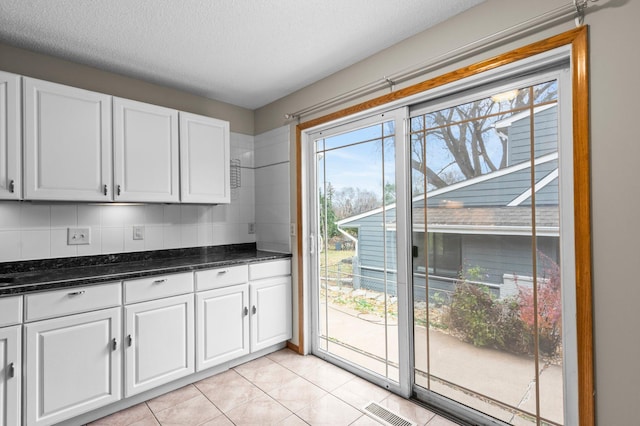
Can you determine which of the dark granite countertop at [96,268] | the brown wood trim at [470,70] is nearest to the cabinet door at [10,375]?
the dark granite countertop at [96,268]

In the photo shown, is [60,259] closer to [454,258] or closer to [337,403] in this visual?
[337,403]

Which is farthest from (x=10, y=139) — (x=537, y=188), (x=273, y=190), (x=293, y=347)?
(x=537, y=188)

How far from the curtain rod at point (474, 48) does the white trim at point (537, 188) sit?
2.25 feet

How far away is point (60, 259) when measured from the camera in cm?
239

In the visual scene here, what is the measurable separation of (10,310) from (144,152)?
50.4 inches

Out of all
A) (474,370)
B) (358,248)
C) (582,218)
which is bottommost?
(474,370)

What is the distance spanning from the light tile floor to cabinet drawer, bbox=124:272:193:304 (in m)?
0.72

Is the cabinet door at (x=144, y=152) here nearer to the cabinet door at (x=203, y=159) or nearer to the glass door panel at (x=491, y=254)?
the cabinet door at (x=203, y=159)

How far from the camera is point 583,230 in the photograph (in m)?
1.48

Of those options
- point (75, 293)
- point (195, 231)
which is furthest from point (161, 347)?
point (195, 231)

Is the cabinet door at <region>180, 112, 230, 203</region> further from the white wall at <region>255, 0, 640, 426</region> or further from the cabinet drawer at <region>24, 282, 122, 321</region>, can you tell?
the white wall at <region>255, 0, 640, 426</region>

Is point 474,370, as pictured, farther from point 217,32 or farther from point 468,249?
point 217,32

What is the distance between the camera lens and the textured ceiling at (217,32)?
183 centimetres

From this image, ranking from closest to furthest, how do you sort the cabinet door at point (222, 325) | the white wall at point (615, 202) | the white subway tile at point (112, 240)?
the white wall at point (615, 202)
the cabinet door at point (222, 325)
the white subway tile at point (112, 240)
